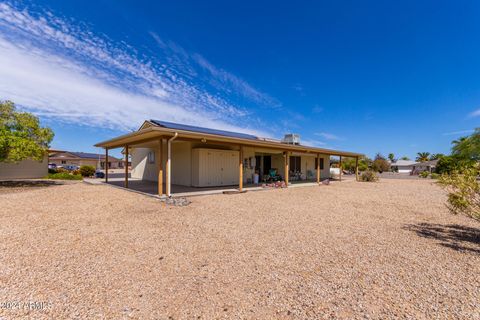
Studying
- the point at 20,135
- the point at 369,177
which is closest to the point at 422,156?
the point at 369,177

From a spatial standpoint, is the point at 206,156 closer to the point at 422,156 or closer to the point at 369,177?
the point at 369,177

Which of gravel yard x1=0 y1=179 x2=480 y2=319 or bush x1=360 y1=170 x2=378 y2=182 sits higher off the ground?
bush x1=360 y1=170 x2=378 y2=182

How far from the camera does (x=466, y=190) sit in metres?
4.32

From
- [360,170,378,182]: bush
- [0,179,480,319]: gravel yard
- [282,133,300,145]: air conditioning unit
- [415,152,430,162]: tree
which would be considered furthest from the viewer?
→ [415,152,430,162]: tree

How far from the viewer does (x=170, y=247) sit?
3764 mm

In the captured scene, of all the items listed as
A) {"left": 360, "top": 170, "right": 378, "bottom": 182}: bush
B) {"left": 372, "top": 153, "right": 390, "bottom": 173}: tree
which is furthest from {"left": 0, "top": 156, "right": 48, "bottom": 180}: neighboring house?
{"left": 372, "top": 153, "right": 390, "bottom": 173}: tree

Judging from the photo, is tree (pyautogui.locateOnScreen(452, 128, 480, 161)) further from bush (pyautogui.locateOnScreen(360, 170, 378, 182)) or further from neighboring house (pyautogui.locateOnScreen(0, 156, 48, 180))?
neighboring house (pyautogui.locateOnScreen(0, 156, 48, 180))

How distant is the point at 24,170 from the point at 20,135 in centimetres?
802

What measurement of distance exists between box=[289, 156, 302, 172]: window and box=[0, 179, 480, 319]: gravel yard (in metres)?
12.1

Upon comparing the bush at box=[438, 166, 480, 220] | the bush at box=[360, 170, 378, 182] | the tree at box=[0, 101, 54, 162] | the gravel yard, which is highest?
the tree at box=[0, 101, 54, 162]

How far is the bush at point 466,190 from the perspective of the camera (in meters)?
4.28

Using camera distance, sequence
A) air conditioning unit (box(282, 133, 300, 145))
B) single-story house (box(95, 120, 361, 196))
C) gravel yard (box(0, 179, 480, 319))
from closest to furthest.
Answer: gravel yard (box(0, 179, 480, 319)) < single-story house (box(95, 120, 361, 196)) < air conditioning unit (box(282, 133, 300, 145))

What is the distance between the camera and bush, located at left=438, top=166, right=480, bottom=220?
4.28 metres

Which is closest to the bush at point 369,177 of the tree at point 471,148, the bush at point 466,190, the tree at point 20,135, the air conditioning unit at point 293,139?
the air conditioning unit at point 293,139
